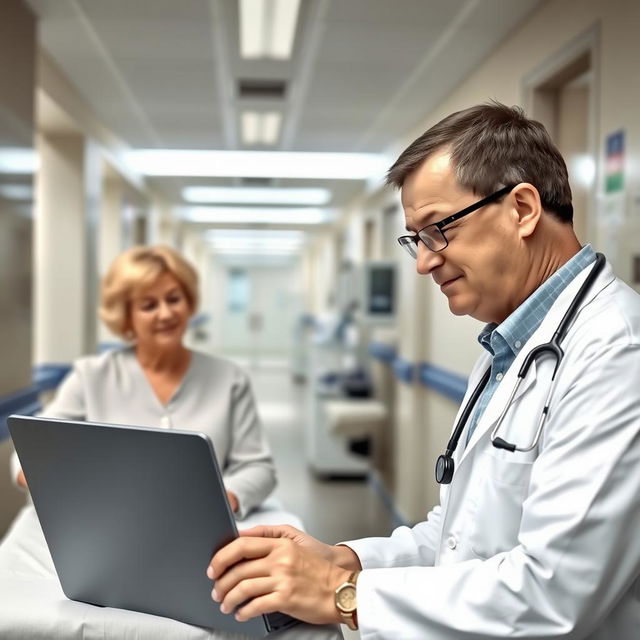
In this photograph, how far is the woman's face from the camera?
85.9 inches

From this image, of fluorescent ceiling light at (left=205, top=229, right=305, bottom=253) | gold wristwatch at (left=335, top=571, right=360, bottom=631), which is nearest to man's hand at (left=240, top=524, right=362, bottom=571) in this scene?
gold wristwatch at (left=335, top=571, right=360, bottom=631)

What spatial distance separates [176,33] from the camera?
3.21 m

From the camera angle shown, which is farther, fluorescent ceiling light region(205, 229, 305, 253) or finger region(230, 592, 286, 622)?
fluorescent ceiling light region(205, 229, 305, 253)

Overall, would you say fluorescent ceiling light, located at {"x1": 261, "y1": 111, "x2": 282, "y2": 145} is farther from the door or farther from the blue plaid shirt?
the door

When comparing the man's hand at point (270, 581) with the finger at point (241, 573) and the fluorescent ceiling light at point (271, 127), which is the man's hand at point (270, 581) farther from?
the fluorescent ceiling light at point (271, 127)

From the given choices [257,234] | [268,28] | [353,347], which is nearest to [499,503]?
[268,28]

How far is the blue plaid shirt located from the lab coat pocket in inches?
6.6

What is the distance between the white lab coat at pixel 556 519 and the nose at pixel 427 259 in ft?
0.63

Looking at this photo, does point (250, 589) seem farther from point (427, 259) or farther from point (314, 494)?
point (314, 494)

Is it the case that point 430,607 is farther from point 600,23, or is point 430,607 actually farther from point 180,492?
point 600,23

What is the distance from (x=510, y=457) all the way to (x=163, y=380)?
1329 millimetres

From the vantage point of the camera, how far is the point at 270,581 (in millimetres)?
993

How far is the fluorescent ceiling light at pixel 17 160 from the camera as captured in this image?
2948mm

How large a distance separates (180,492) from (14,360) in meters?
2.45
